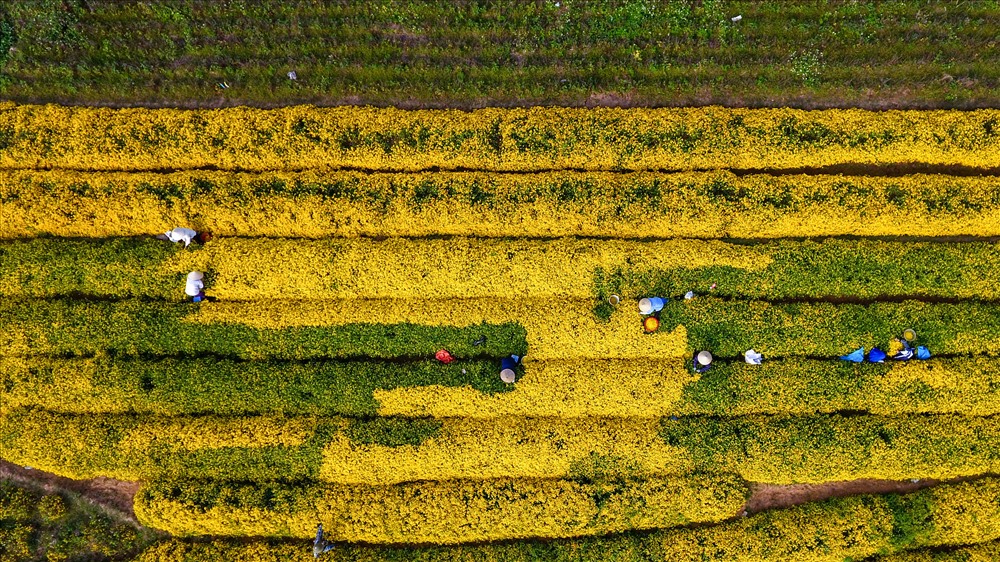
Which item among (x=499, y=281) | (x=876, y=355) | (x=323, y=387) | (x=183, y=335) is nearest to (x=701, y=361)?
(x=876, y=355)

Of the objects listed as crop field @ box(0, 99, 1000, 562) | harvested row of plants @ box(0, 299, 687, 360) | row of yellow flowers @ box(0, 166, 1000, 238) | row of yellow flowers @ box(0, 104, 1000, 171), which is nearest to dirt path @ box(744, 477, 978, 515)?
crop field @ box(0, 99, 1000, 562)

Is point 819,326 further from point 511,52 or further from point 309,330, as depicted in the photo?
point 309,330

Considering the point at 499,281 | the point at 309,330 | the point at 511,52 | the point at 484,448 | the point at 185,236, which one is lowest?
the point at 484,448

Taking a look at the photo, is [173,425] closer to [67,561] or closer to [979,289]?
[67,561]

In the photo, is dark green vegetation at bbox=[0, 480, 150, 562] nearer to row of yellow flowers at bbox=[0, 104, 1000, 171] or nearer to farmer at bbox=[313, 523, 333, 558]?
farmer at bbox=[313, 523, 333, 558]

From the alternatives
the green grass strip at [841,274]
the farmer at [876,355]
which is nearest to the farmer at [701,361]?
the green grass strip at [841,274]

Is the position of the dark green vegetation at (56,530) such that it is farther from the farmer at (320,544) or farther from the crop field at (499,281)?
the farmer at (320,544)
